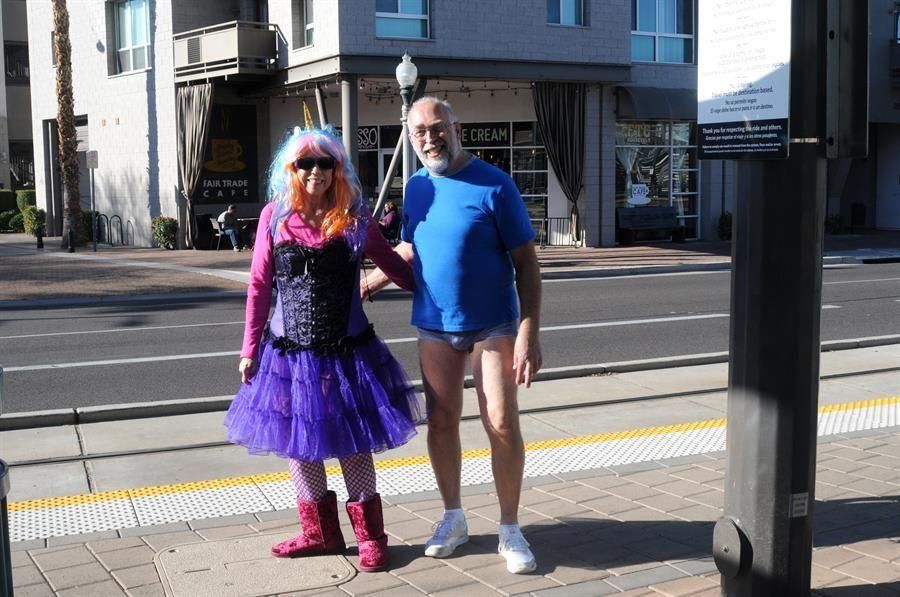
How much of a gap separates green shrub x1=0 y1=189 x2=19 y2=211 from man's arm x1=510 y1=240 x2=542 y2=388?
1473 inches

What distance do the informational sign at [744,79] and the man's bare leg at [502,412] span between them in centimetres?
120

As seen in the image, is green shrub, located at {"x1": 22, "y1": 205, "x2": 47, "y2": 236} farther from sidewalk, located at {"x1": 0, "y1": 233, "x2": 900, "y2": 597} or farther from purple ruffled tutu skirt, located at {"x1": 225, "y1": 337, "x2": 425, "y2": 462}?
purple ruffled tutu skirt, located at {"x1": 225, "y1": 337, "x2": 425, "y2": 462}

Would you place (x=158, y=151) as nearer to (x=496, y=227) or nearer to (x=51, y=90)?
(x=51, y=90)

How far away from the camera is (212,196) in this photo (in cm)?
2719

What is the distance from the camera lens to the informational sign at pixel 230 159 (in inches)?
1061

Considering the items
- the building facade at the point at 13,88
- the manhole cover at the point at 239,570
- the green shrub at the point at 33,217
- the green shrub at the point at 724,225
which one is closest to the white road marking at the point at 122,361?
the manhole cover at the point at 239,570

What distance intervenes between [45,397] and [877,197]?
1205 inches

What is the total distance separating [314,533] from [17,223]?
35.4m

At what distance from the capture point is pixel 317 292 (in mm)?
4379

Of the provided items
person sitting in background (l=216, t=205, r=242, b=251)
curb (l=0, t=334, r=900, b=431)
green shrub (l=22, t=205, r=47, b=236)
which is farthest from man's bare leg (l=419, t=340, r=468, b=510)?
green shrub (l=22, t=205, r=47, b=236)

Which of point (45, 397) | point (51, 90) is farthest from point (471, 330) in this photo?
point (51, 90)

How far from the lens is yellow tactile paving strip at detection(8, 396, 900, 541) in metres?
5.07

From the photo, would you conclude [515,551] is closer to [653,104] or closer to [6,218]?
[653,104]

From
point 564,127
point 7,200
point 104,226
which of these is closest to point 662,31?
point 564,127
